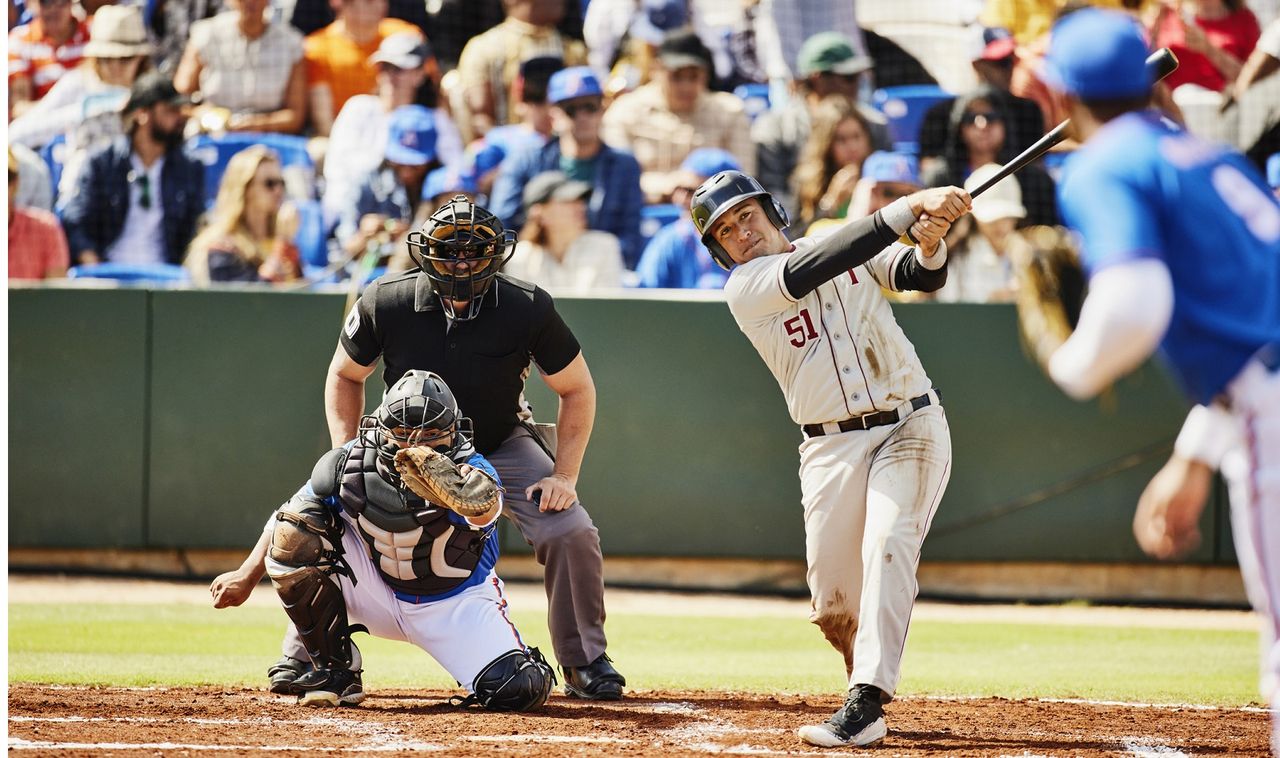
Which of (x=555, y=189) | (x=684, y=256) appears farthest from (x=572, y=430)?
(x=684, y=256)

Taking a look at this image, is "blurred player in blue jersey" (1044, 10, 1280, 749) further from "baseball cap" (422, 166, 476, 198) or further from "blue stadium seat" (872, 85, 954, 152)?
"blue stadium seat" (872, 85, 954, 152)

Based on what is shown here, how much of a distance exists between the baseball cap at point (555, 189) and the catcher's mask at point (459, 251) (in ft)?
11.9

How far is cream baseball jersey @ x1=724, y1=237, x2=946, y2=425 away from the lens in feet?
15.6

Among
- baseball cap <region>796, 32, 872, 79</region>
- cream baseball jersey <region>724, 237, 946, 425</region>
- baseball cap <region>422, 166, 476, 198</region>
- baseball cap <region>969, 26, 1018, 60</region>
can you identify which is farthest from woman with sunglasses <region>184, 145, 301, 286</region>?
cream baseball jersey <region>724, 237, 946, 425</region>

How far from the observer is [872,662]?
174 inches

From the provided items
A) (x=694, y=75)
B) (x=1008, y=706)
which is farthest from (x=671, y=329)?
(x=1008, y=706)

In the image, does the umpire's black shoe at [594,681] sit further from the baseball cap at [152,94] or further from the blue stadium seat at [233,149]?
the baseball cap at [152,94]

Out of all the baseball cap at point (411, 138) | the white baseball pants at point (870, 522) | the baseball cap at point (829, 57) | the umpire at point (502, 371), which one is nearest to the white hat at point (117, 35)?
the baseball cap at point (411, 138)

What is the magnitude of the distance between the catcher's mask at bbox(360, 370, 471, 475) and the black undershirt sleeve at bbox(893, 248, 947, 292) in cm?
148

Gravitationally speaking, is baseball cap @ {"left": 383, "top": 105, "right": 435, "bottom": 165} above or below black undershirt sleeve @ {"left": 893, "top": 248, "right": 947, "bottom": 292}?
above

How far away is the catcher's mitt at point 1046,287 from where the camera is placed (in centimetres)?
903

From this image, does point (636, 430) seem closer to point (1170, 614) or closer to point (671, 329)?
point (671, 329)

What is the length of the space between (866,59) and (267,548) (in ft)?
21.8

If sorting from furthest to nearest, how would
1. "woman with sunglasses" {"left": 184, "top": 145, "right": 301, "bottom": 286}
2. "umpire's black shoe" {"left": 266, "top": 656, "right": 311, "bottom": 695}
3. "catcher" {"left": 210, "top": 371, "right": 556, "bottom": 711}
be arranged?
1. "woman with sunglasses" {"left": 184, "top": 145, "right": 301, "bottom": 286}
2. "umpire's black shoe" {"left": 266, "top": 656, "right": 311, "bottom": 695}
3. "catcher" {"left": 210, "top": 371, "right": 556, "bottom": 711}
